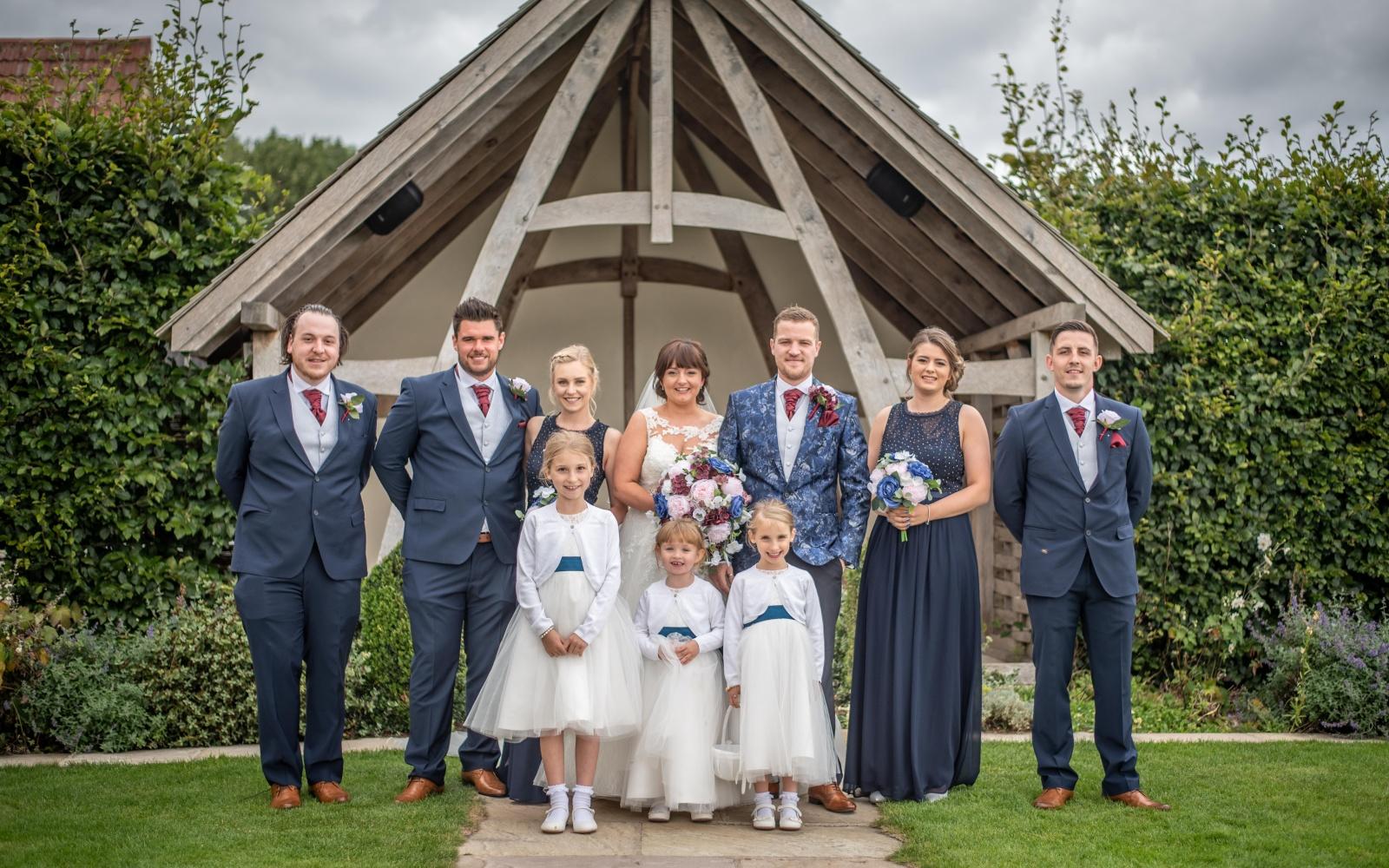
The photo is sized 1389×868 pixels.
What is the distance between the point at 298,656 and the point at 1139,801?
10.5 feet

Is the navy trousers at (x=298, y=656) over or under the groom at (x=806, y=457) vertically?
under

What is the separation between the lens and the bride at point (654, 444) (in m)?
4.58

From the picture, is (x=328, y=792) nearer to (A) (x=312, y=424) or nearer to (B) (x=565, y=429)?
(A) (x=312, y=424)

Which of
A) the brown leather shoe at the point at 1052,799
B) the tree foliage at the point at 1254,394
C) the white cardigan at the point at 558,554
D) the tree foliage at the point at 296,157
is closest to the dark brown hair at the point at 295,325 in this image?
the white cardigan at the point at 558,554

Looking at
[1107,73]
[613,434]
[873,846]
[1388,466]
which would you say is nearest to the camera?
[873,846]

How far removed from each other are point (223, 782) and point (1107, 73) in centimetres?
922

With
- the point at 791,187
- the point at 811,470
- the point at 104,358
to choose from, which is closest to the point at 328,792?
the point at 811,470

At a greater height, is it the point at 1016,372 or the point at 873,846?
the point at 1016,372

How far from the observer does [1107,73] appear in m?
10.4

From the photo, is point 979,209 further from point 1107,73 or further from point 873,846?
point 1107,73

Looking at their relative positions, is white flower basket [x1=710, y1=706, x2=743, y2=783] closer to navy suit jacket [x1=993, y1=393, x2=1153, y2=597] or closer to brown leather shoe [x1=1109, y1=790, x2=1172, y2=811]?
navy suit jacket [x1=993, y1=393, x2=1153, y2=597]

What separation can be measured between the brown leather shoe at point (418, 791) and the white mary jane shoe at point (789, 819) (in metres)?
1.36

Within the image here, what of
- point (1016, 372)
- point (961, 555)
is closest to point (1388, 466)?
point (1016, 372)

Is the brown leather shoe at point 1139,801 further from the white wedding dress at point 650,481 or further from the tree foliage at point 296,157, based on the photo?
the tree foliage at point 296,157
